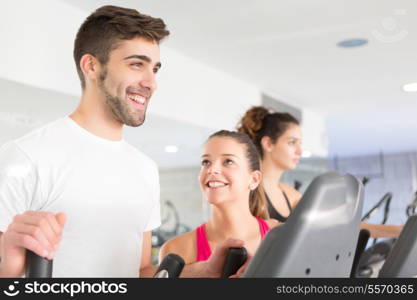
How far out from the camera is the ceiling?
2061 mm

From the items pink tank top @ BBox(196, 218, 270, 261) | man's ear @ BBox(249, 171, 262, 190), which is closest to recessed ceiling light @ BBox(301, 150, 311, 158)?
man's ear @ BBox(249, 171, 262, 190)

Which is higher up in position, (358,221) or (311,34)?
(311,34)

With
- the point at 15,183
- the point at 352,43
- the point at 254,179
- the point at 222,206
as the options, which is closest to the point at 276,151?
the point at 254,179

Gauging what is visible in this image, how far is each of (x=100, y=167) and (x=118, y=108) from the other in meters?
0.14

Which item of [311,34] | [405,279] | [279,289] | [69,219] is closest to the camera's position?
[279,289]

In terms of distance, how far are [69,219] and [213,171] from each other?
348 millimetres

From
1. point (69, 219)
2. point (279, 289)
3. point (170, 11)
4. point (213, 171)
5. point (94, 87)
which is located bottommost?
point (279, 289)

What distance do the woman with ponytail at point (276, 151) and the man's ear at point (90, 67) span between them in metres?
0.74

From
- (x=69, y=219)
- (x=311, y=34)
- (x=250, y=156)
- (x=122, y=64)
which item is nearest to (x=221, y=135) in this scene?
(x=250, y=156)

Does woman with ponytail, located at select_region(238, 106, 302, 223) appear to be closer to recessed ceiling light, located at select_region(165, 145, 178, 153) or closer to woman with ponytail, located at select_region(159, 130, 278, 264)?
woman with ponytail, located at select_region(159, 130, 278, 264)

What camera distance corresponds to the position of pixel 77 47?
1.06m

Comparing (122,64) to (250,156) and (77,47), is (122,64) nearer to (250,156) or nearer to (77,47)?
(77,47)

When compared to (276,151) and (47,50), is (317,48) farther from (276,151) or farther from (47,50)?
(47,50)

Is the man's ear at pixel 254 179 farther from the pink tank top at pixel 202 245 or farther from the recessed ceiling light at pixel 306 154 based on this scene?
the recessed ceiling light at pixel 306 154
